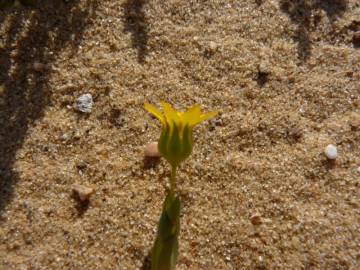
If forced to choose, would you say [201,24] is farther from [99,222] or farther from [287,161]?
[99,222]

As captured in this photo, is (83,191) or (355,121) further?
(355,121)

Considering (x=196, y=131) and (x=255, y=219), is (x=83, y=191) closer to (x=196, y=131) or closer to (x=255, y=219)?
(x=196, y=131)

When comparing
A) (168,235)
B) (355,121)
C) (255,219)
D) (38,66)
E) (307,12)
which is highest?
(307,12)

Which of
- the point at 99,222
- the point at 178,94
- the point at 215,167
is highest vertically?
the point at 178,94

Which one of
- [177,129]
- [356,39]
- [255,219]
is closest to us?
[177,129]

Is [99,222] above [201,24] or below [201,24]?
below

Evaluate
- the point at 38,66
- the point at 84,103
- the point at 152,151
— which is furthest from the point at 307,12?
the point at 38,66

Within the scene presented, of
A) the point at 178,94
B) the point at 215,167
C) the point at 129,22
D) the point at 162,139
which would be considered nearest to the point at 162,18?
the point at 129,22

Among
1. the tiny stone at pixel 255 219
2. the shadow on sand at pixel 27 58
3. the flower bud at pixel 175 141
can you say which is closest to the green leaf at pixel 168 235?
the flower bud at pixel 175 141
